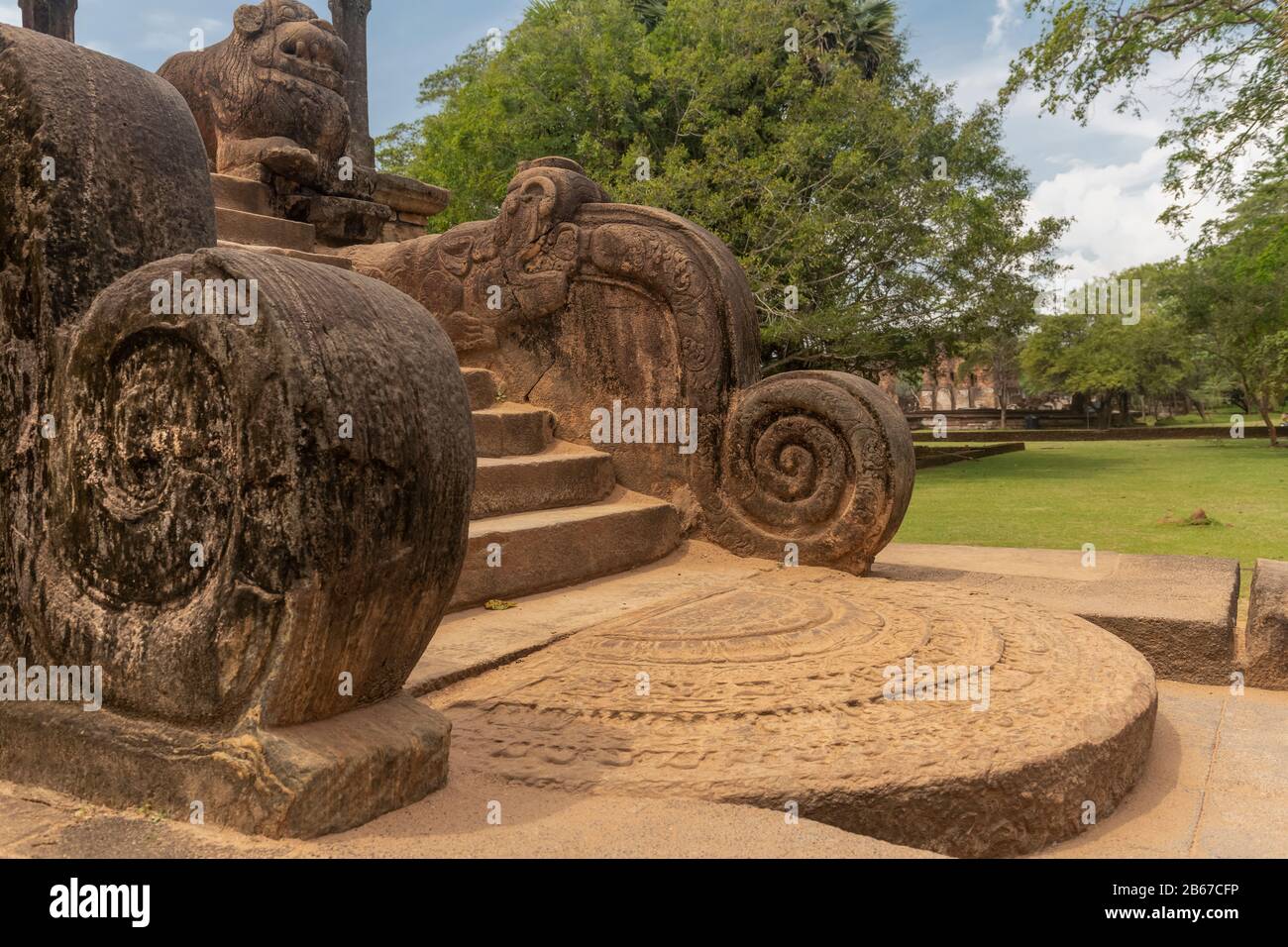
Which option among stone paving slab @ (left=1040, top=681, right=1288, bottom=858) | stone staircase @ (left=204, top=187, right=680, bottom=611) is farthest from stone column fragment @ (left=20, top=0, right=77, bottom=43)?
stone paving slab @ (left=1040, top=681, right=1288, bottom=858)

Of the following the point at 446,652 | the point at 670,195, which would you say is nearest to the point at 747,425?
the point at 446,652

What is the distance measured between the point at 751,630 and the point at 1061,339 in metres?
36.5

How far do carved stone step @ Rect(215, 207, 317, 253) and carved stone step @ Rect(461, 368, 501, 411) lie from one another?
4.99 feet

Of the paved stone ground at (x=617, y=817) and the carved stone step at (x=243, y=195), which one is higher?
the carved stone step at (x=243, y=195)

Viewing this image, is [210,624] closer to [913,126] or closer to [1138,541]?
[1138,541]

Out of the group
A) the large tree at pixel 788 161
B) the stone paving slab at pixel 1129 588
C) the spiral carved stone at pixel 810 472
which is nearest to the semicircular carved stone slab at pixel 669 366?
the spiral carved stone at pixel 810 472

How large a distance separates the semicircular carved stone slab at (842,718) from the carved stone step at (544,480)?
41.8 inches

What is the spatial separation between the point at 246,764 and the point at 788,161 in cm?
1317

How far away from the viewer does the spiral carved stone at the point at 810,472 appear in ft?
14.2

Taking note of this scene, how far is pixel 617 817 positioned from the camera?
193cm

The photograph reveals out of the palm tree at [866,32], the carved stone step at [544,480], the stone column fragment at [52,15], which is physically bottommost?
the carved stone step at [544,480]

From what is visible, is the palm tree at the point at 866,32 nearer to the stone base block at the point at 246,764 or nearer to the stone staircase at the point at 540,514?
the stone staircase at the point at 540,514

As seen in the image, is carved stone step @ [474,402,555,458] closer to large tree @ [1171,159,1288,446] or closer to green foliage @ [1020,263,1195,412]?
large tree @ [1171,159,1288,446]

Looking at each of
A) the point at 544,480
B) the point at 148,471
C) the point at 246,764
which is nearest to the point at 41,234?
the point at 148,471
